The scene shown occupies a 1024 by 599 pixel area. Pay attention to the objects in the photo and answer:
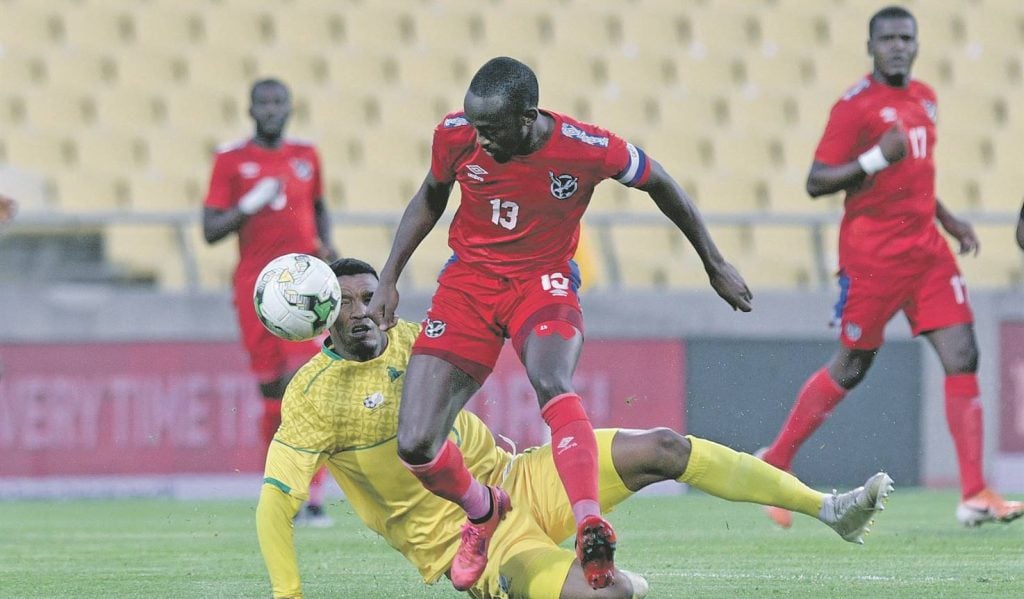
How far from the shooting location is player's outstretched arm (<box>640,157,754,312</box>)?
5.51 m

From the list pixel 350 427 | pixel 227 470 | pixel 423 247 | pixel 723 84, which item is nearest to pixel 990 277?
pixel 723 84

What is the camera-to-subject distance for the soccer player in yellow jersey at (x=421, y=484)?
16.5 feet

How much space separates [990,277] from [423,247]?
399cm

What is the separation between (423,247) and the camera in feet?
40.3

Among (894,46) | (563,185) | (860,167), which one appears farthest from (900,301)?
(563,185)

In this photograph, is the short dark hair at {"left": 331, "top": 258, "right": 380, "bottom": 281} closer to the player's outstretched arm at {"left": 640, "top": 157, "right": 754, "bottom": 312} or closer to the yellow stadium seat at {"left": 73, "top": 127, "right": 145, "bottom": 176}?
the player's outstretched arm at {"left": 640, "top": 157, "right": 754, "bottom": 312}

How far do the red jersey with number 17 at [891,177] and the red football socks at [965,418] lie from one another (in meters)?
0.56

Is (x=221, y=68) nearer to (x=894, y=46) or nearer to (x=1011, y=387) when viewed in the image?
(x=1011, y=387)

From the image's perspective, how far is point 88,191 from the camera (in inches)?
514

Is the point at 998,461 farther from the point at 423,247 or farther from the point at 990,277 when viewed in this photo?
the point at 423,247

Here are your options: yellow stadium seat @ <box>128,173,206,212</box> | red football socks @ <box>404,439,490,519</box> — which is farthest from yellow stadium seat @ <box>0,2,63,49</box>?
red football socks @ <box>404,439,490,519</box>

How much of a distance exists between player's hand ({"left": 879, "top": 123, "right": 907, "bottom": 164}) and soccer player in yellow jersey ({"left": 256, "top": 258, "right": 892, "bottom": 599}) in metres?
2.64

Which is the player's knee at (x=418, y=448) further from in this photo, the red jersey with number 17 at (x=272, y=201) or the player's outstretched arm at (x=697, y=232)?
the red jersey with number 17 at (x=272, y=201)

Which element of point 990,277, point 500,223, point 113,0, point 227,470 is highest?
point 113,0
